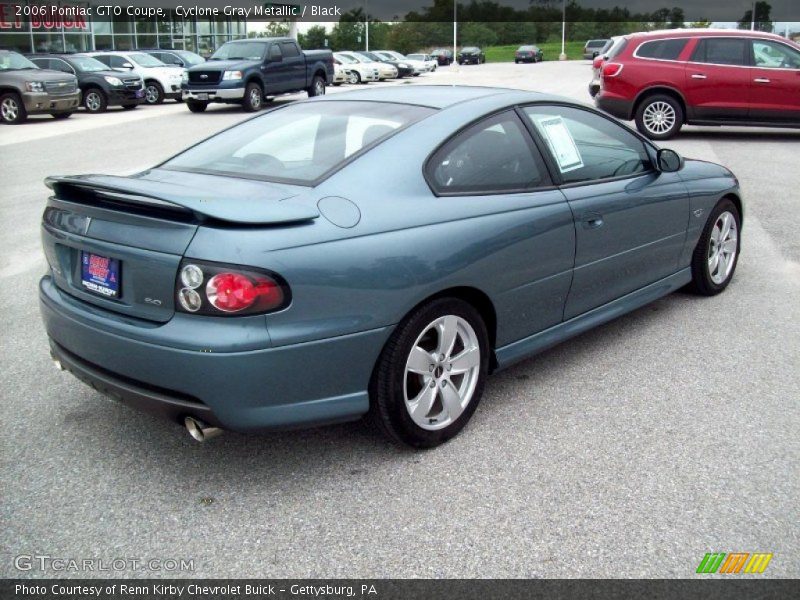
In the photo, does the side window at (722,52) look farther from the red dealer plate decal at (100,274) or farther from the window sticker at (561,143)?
the red dealer plate decal at (100,274)

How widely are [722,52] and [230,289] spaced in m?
13.6

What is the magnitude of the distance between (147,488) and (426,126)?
6.44 ft

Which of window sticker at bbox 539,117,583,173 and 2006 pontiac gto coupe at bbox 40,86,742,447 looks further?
window sticker at bbox 539,117,583,173

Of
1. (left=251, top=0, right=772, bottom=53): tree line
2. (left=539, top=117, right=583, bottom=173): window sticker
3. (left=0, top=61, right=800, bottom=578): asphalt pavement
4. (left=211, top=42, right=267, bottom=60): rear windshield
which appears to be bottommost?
(left=0, top=61, right=800, bottom=578): asphalt pavement

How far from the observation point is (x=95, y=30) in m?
39.0

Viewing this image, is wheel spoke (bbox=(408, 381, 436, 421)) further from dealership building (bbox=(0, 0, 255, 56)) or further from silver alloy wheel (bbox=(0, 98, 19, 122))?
dealership building (bbox=(0, 0, 255, 56))

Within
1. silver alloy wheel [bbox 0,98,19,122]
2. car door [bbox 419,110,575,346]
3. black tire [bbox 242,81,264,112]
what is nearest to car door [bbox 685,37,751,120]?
car door [bbox 419,110,575,346]

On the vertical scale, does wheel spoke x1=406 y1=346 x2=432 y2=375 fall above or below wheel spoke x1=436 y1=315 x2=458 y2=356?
below

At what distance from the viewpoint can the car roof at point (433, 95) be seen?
415 centimetres

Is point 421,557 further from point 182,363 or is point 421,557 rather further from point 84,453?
point 84,453

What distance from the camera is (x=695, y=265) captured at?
5625 mm

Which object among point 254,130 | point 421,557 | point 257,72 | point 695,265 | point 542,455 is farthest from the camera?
point 257,72

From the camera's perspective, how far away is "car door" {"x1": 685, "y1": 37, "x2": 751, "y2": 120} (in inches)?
561

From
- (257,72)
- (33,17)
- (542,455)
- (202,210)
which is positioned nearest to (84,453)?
(202,210)
